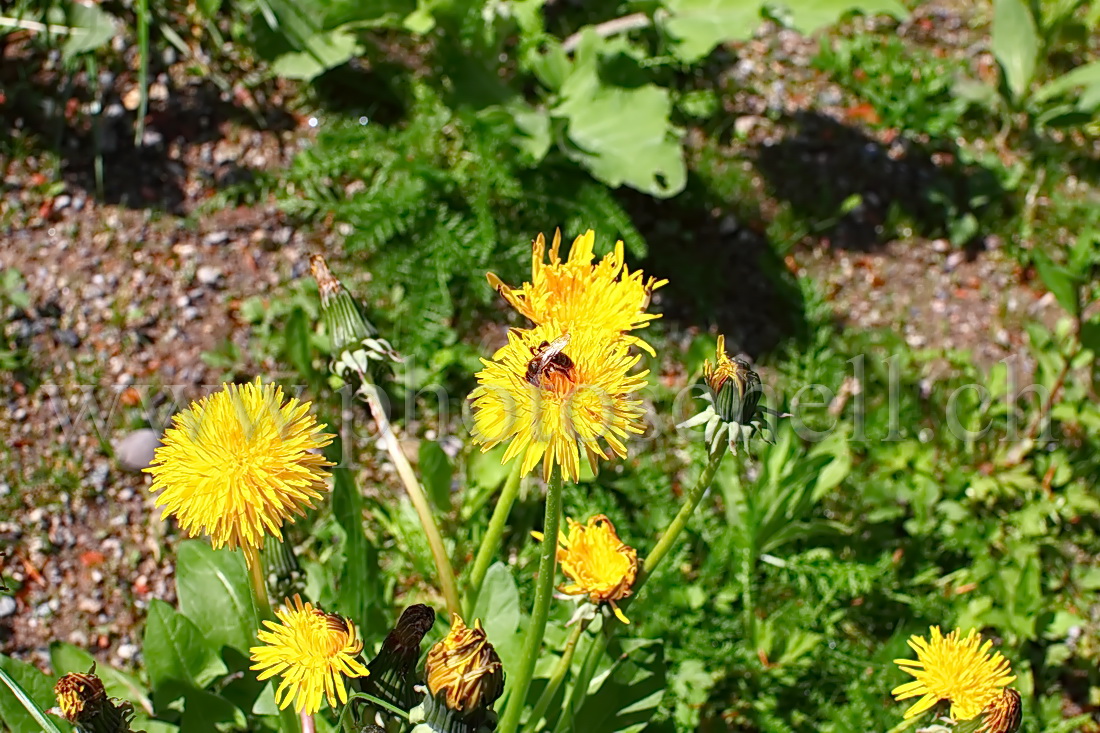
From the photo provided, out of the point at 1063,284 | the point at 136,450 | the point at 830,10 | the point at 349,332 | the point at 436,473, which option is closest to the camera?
the point at 349,332

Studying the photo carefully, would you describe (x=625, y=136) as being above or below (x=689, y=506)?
below

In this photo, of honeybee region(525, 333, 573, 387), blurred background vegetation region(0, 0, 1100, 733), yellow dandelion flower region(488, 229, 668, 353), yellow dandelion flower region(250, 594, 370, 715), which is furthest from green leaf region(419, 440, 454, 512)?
honeybee region(525, 333, 573, 387)

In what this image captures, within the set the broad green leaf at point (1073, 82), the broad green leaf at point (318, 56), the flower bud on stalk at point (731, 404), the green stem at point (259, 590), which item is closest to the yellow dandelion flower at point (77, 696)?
the green stem at point (259, 590)

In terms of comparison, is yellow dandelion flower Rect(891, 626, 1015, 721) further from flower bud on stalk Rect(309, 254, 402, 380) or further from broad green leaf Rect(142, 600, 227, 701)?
broad green leaf Rect(142, 600, 227, 701)

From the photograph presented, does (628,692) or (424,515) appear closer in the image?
(424,515)

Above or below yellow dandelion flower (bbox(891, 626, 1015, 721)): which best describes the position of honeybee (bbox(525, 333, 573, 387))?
above

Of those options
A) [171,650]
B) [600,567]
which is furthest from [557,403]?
[171,650]

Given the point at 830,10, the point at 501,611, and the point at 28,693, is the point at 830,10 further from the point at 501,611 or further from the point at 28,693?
the point at 28,693
